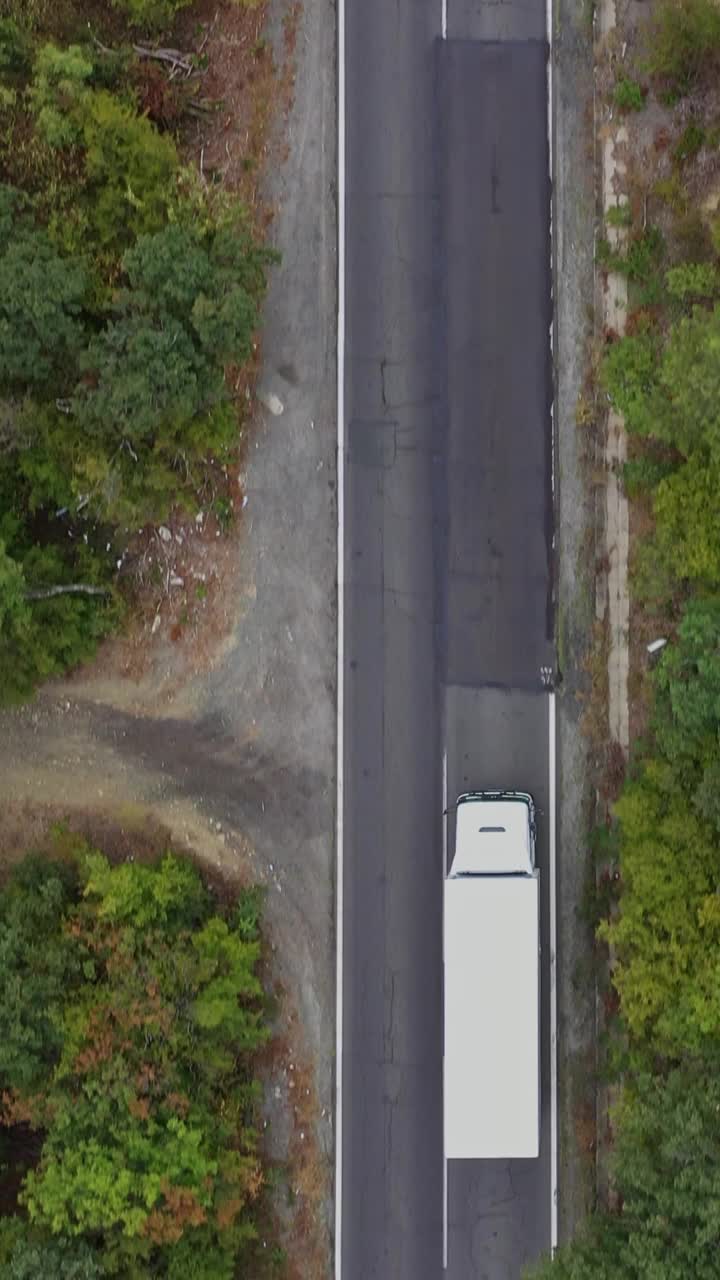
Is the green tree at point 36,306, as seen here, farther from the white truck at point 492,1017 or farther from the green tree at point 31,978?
the white truck at point 492,1017

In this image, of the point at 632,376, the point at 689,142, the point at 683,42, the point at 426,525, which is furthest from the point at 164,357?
the point at 683,42

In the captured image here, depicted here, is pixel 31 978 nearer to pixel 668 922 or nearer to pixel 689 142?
pixel 668 922

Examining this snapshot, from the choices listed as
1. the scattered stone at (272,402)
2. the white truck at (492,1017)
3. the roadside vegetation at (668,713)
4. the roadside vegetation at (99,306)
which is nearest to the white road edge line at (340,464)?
the scattered stone at (272,402)

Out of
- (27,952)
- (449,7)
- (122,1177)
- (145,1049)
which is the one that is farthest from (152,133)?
(122,1177)

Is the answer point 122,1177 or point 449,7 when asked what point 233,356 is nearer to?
point 449,7

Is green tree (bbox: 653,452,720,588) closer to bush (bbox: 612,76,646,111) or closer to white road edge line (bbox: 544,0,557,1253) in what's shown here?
white road edge line (bbox: 544,0,557,1253)

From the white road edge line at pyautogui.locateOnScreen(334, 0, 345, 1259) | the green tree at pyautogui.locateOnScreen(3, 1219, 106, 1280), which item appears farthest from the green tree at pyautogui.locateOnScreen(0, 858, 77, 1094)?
the white road edge line at pyautogui.locateOnScreen(334, 0, 345, 1259)
